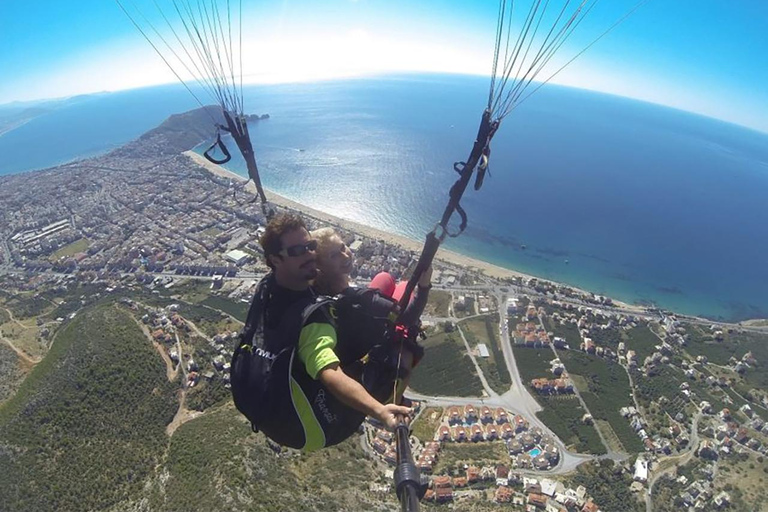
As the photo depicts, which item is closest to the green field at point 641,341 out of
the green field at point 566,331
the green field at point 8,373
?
the green field at point 566,331

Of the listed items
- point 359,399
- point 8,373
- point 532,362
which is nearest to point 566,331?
point 532,362

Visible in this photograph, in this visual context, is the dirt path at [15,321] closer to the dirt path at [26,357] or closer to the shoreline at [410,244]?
the dirt path at [26,357]

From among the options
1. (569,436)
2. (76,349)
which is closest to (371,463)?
(569,436)

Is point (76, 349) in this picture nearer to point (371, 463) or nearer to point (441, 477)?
point (371, 463)

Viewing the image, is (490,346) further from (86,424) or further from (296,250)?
(296,250)

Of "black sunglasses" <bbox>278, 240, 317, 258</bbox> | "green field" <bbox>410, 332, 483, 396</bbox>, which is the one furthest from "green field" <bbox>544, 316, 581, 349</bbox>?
"black sunglasses" <bbox>278, 240, 317, 258</bbox>

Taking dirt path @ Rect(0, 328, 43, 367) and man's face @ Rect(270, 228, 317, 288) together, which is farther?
dirt path @ Rect(0, 328, 43, 367)

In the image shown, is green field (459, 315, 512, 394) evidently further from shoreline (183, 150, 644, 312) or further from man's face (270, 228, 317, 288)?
man's face (270, 228, 317, 288)
